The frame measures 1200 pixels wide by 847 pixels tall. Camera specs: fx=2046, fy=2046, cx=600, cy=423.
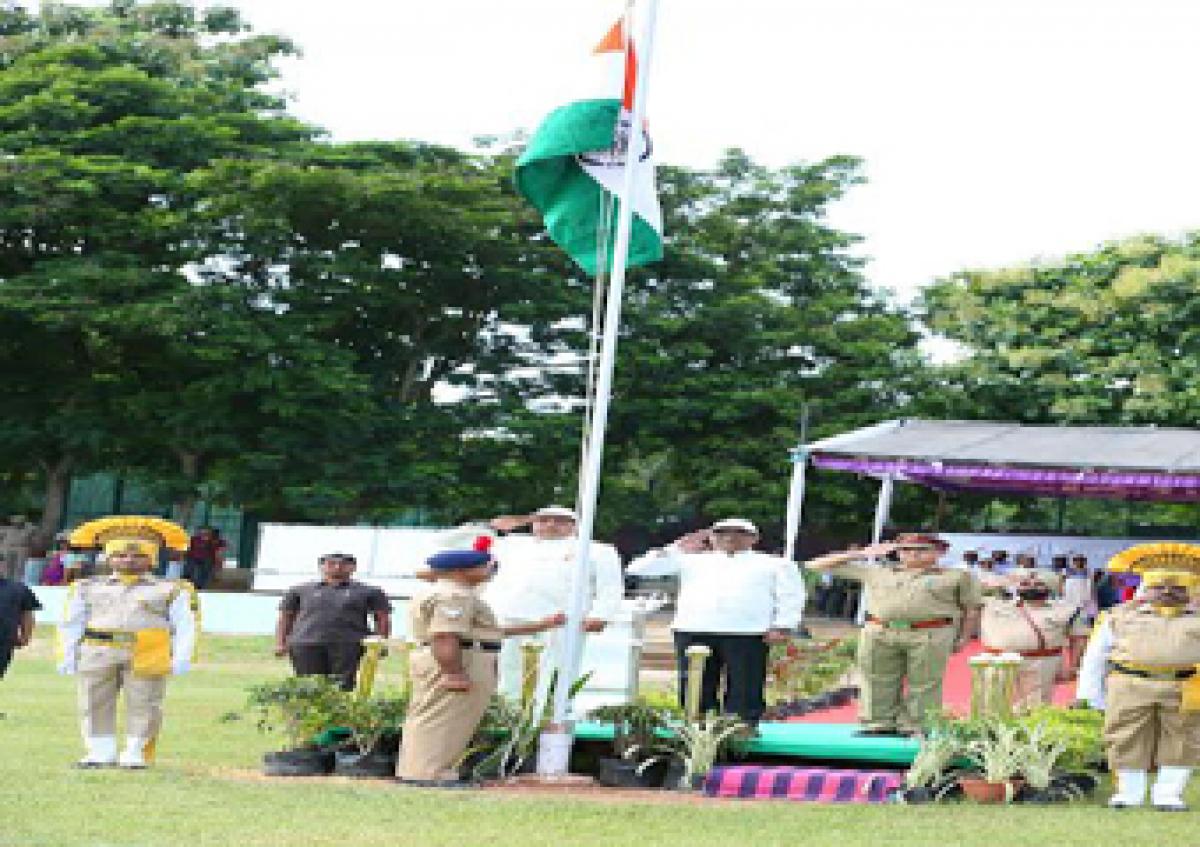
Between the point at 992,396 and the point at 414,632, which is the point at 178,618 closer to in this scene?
the point at 414,632

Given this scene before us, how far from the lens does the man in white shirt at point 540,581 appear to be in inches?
492

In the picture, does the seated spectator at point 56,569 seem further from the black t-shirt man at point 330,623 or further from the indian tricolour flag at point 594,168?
the indian tricolour flag at point 594,168

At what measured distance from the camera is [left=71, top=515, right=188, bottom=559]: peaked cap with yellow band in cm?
1194

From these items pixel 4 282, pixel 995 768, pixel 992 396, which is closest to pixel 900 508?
pixel 992 396

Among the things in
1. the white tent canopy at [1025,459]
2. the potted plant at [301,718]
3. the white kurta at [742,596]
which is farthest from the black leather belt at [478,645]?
the white tent canopy at [1025,459]

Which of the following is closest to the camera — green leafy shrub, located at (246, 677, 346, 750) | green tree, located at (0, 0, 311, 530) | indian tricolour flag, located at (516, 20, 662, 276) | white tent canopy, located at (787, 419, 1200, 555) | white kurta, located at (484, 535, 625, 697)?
green leafy shrub, located at (246, 677, 346, 750)

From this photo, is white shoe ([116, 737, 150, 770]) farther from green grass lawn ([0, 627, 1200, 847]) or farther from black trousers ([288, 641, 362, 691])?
black trousers ([288, 641, 362, 691])

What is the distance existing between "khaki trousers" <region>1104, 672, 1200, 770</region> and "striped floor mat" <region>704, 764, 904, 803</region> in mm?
1261

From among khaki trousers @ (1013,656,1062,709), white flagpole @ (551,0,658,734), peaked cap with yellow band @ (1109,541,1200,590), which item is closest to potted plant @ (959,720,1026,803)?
peaked cap with yellow band @ (1109,541,1200,590)

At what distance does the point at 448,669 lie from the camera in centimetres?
1136

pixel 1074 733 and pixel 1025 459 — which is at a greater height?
pixel 1025 459

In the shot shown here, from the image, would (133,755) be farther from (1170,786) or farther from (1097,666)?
(1170,786)

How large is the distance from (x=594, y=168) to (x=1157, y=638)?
4.30 meters

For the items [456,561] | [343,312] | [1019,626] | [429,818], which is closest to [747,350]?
[343,312]
